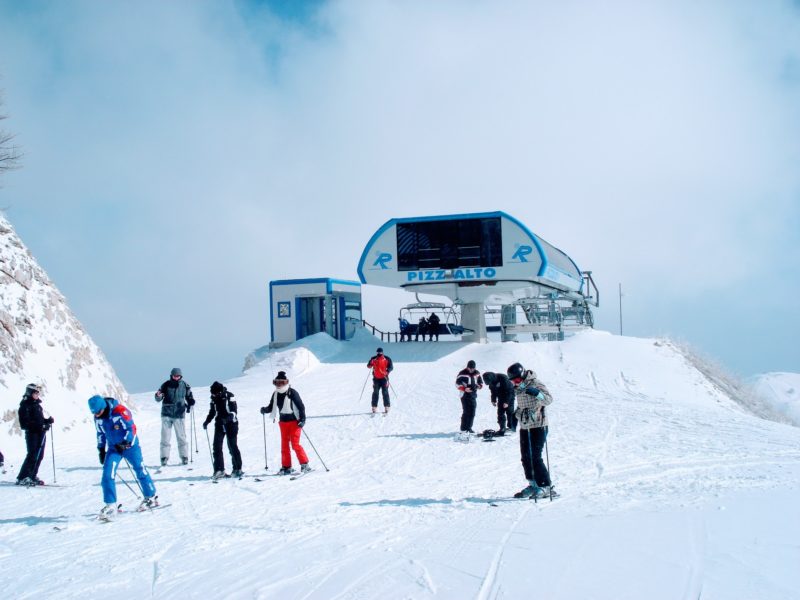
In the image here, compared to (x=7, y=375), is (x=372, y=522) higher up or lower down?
lower down

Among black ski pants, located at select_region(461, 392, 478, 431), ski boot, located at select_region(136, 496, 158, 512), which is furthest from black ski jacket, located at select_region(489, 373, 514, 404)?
ski boot, located at select_region(136, 496, 158, 512)

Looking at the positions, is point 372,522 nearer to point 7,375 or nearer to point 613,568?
point 613,568

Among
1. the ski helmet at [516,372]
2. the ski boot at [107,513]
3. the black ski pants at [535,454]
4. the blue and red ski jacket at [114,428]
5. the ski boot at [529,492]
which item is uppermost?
the ski helmet at [516,372]

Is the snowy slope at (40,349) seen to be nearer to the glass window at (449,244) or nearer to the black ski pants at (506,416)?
the black ski pants at (506,416)

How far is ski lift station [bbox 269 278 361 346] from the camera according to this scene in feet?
111

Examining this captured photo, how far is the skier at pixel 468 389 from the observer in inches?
536

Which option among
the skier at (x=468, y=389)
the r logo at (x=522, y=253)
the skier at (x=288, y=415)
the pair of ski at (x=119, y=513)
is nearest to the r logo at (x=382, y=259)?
the r logo at (x=522, y=253)

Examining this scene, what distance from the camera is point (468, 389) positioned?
1365 centimetres

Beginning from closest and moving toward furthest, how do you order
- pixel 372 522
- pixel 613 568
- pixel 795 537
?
pixel 613 568 → pixel 795 537 → pixel 372 522

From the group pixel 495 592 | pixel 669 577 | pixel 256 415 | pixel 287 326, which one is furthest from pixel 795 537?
pixel 287 326

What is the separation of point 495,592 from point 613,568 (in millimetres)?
1061

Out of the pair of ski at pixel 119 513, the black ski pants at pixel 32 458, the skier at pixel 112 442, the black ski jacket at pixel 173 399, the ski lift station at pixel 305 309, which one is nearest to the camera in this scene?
the pair of ski at pixel 119 513

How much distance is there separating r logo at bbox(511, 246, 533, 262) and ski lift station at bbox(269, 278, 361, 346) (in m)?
9.73

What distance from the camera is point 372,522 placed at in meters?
7.48
